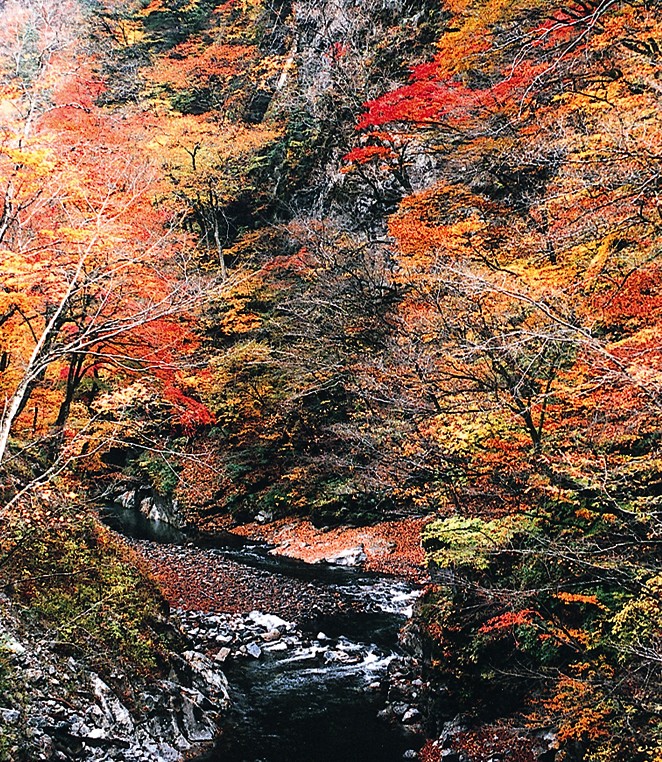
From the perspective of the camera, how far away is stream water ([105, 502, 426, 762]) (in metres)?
7.62

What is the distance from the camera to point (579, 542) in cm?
635

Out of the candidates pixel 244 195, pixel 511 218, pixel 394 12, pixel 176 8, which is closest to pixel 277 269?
pixel 244 195

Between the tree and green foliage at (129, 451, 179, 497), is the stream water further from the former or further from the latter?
green foliage at (129, 451, 179, 497)

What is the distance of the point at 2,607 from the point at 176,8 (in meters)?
35.5

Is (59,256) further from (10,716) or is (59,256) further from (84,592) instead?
(10,716)

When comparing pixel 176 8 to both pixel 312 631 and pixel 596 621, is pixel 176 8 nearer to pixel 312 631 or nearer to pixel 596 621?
pixel 312 631

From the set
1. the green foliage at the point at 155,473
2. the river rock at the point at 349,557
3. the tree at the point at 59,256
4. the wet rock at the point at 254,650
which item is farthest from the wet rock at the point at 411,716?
the green foliage at the point at 155,473

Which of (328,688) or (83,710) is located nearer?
(83,710)

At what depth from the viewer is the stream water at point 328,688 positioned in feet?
25.0

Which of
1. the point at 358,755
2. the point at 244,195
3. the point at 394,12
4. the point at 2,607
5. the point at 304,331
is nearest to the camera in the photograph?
Answer: the point at 2,607

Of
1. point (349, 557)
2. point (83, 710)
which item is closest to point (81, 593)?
point (83, 710)

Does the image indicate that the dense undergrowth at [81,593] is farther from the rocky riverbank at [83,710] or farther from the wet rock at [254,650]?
the wet rock at [254,650]

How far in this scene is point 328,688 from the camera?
9.19 meters

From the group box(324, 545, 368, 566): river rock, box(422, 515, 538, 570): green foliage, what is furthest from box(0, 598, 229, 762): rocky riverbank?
box(324, 545, 368, 566): river rock
